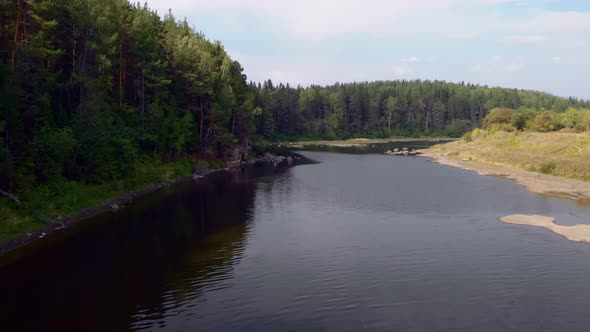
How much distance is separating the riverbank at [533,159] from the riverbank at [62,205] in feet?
175

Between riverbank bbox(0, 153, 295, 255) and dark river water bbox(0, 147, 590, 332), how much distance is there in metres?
2.08

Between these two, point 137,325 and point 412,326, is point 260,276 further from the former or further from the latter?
point 412,326

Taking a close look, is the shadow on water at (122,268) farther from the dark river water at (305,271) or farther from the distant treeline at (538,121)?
the distant treeline at (538,121)

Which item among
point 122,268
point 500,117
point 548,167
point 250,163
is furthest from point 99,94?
point 500,117

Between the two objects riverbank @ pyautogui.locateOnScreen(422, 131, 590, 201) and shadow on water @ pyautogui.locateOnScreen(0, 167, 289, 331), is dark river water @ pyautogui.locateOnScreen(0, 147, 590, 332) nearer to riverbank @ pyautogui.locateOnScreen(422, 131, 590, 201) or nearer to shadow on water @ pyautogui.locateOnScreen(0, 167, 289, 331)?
shadow on water @ pyautogui.locateOnScreen(0, 167, 289, 331)

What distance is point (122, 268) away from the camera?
31.5m

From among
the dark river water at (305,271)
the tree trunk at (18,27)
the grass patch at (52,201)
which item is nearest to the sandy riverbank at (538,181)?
the dark river water at (305,271)

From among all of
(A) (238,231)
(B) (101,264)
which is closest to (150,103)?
(A) (238,231)

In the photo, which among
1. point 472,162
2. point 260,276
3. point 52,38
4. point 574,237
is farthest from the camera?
point 472,162

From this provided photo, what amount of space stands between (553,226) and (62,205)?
152 feet

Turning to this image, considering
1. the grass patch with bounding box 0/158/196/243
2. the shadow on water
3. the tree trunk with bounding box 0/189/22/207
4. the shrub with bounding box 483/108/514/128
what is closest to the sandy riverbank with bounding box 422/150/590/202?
the shrub with bounding box 483/108/514/128

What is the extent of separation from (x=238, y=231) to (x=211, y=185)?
27.3m

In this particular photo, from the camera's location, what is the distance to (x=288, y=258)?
33.4 metres

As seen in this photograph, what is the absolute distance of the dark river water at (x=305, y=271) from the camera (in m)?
24.1
